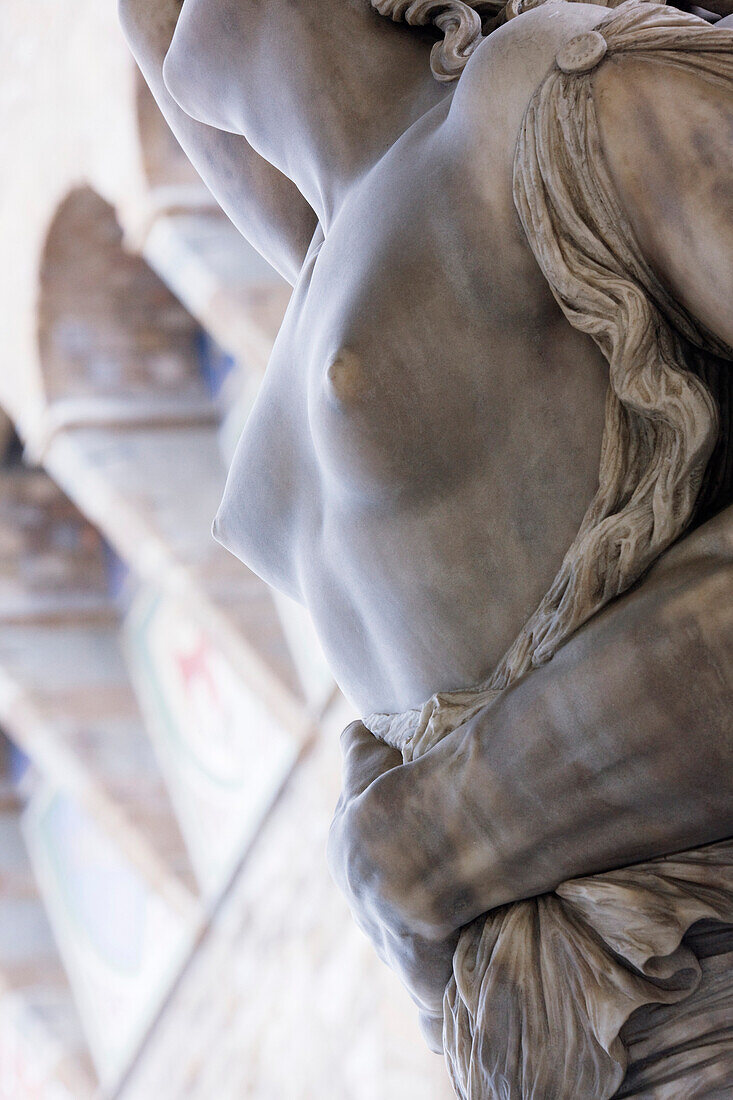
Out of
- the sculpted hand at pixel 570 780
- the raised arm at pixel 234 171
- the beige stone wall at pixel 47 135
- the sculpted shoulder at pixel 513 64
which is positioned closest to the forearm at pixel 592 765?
the sculpted hand at pixel 570 780

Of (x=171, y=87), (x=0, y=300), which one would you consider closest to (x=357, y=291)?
(x=171, y=87)

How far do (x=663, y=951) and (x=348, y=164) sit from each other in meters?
0.73

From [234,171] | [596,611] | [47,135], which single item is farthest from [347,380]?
[47,135]

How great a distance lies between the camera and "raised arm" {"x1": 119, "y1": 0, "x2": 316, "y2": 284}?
1.60 metres

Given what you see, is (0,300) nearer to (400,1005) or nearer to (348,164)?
(400,1005)

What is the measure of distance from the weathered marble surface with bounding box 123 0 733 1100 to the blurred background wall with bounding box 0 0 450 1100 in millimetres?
3352

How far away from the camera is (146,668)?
7.45 metres

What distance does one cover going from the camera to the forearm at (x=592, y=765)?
3.37ft

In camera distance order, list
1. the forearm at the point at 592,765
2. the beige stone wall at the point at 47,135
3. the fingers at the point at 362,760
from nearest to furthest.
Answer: the forearm at the point at 592,765 → the fingers at the point at 362,760 → the beige stone wall at the point at 47,135

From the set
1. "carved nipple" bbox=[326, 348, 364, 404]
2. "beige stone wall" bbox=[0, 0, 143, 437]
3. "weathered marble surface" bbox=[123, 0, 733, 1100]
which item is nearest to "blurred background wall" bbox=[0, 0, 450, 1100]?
"beige stone wall" bbox=[0, 0, 143, 437]

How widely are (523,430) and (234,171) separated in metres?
0.60

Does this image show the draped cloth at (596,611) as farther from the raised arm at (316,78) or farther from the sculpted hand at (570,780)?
the raised arm at (316,78)

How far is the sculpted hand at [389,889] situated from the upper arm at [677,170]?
403 mm

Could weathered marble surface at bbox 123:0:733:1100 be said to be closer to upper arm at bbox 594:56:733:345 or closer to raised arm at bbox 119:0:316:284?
upper arm at bbox 594:56:733:345
